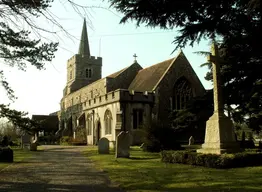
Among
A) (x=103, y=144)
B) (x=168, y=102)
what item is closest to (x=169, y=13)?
(x=103, y=144)

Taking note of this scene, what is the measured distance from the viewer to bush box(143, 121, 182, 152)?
855 inches

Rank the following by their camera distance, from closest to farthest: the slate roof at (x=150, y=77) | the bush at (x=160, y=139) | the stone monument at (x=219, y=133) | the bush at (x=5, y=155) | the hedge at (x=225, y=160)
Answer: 1. the hedge at (x=225, y=160)
2. the stone monument at (x=219, y=133)
3. the bush at (x=5, y=155)
4. the bush at (x=160, y=139)
5. the slate roof at (x=150, y=77)

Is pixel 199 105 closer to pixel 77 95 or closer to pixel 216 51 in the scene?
pixel 216 51

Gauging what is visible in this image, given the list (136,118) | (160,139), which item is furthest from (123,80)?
(160,139)

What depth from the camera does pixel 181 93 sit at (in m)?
37.0

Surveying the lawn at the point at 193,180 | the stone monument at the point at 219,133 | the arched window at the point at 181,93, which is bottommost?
the lawn at the point at 193,180

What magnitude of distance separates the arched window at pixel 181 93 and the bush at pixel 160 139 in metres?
14.5

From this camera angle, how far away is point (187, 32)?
691 centimetres

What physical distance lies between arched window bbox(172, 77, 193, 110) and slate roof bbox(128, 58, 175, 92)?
83.8 inches

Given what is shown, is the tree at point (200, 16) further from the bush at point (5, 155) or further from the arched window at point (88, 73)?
the arched window at point (88, 73)

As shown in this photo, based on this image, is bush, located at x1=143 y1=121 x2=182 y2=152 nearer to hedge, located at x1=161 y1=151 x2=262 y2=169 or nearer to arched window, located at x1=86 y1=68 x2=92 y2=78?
hedge, located at x1=161 y1=151 x2=262 y2=169

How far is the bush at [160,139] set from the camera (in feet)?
71.3

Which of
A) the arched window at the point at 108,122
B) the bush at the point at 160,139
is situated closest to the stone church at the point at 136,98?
the arched window at the point at 108,122

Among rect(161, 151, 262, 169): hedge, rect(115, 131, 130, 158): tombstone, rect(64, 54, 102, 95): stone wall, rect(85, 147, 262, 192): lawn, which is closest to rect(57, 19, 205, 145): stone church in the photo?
rect(115, 131, 130, 158): tombstone
